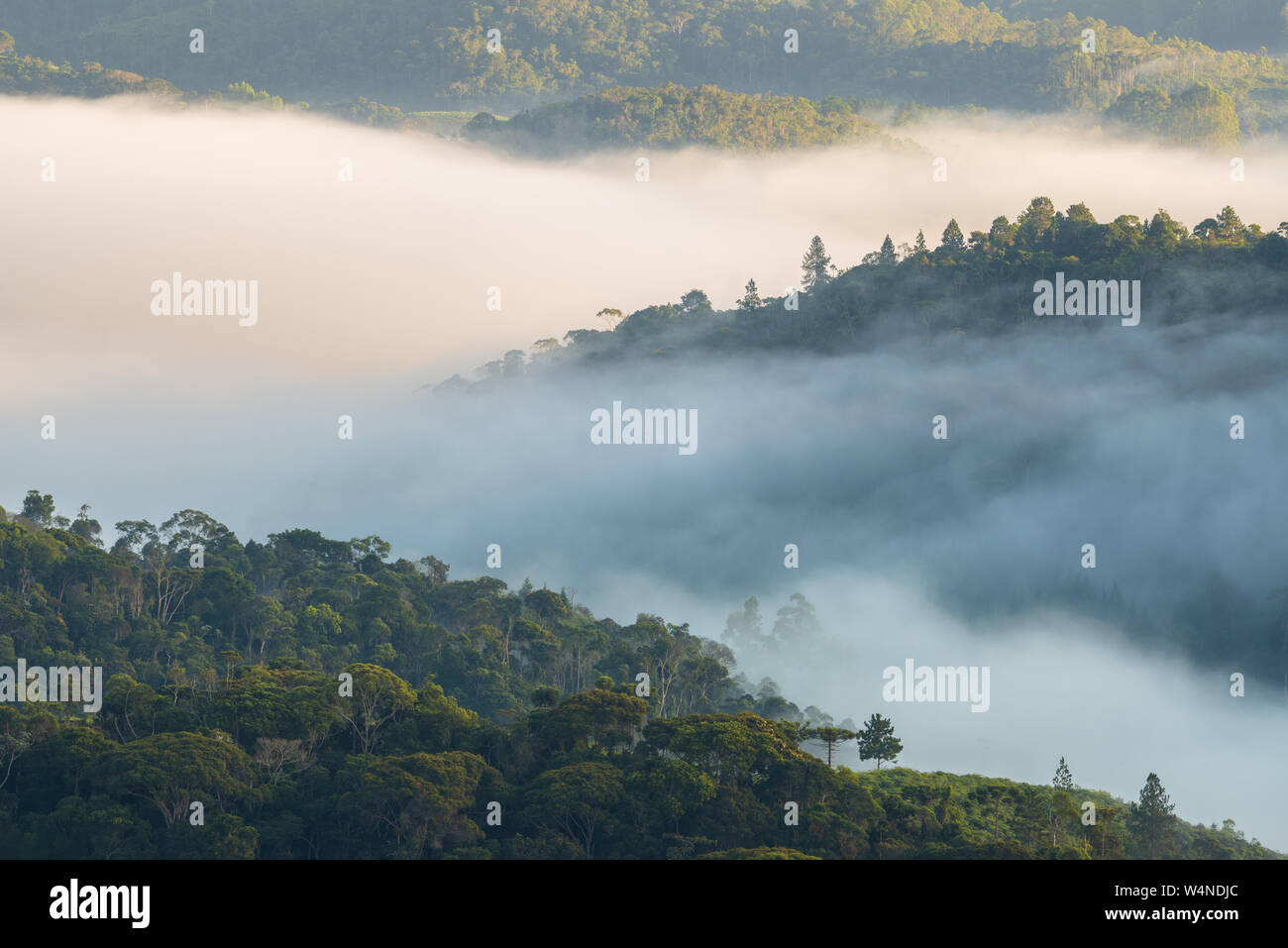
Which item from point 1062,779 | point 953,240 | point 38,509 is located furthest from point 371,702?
point 953,240

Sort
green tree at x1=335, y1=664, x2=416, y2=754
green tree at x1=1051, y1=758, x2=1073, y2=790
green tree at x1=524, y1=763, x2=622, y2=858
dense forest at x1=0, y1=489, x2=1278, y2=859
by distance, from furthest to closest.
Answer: green tree at x1=1051, y1=758, x2=1073, y2=790, green tree at x1=335, y1=664, x2=416, y2=754, green tree at x1=524, y1=763, x2=622, y2=858, dense forest at x1=0, y1=489, x2=1278, y2=859

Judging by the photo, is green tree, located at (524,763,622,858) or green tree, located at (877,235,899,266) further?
green tree, located at (877,235,899,266)

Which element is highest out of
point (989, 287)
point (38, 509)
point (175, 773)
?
point (989, 287)

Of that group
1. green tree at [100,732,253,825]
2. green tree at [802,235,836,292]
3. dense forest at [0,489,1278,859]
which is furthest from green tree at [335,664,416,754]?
green tree at [802,235,836,292]

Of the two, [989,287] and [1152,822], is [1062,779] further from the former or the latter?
[989,287]

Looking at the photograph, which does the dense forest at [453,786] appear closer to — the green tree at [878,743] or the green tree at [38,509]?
the green tree at [878,743]

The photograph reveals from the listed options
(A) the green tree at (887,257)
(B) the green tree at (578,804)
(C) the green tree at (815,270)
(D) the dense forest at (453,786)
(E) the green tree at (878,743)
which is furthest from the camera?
(C) the green tree at (815,270)

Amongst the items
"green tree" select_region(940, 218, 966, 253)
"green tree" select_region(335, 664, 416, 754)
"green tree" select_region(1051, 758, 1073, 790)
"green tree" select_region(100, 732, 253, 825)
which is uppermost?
"green tree" select_region(940, 218, 966, 253)

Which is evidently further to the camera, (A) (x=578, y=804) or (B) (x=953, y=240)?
(B) (x=953, y=240)

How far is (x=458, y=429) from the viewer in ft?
566

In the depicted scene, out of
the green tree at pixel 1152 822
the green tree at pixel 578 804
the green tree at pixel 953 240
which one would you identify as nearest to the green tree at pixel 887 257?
the green tree at pixel 953 240

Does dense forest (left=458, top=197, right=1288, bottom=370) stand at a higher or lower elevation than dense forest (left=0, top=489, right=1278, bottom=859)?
higher

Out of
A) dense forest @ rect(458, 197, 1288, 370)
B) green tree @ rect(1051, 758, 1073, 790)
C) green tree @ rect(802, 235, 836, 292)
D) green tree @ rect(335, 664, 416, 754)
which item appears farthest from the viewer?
green tree @ rect(802, 235, 836, 292)

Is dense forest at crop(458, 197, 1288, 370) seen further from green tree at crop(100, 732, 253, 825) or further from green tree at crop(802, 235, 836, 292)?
green tree at crop(100, 732, 253, 825)
